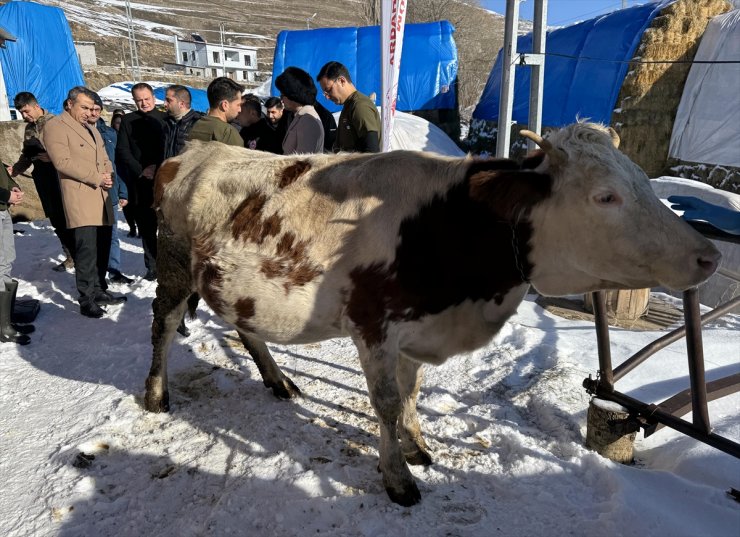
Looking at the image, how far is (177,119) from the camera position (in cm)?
532

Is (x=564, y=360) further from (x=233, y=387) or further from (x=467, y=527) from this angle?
(x=233, y=387)

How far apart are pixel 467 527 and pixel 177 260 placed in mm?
2453

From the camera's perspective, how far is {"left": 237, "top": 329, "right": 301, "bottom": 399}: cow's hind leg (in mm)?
3627

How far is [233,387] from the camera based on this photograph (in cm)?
381

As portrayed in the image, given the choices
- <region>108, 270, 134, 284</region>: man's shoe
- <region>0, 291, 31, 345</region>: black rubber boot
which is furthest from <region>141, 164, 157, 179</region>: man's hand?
<region>0, 291, 31, 345</region>: black rubber boot

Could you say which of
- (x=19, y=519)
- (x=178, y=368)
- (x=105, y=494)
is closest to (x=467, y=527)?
(x=105, y=494)

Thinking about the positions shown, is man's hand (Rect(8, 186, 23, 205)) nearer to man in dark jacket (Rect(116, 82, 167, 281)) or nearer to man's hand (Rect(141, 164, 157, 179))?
man's hand (Rect(141, 164, 157, 179))

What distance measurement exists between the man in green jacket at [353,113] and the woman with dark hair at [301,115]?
0.63 feet

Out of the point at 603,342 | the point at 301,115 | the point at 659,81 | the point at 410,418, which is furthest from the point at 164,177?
the point at 659,81

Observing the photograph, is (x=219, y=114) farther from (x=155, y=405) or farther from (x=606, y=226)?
(x=606, y=226)

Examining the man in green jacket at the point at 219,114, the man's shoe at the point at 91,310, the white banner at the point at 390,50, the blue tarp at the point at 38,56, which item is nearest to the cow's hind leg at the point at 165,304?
the man in green jacket at the point at 219,114

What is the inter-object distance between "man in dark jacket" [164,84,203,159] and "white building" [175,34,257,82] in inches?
2492

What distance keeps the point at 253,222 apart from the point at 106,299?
3.53 m

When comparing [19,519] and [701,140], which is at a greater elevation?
[701,140]
